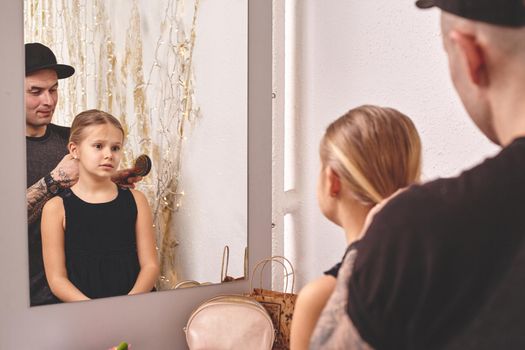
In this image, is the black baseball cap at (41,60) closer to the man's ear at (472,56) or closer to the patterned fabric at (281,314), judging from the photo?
the patterned fabric at (281,314)

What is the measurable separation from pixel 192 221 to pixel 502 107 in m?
1.85

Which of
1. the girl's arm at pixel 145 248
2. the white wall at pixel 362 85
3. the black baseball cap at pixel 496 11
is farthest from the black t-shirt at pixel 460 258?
the girl's arm at pixel 145 248

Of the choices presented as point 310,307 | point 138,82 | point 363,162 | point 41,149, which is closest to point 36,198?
point 41,149

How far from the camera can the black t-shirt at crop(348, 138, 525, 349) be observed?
2.09 feet

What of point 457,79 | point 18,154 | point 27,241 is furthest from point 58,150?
point 457,79

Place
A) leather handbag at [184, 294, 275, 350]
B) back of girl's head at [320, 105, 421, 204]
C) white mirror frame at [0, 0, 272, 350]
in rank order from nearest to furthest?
back of girl's head at [320, 105, 421, 204], white mirror frame at [0, 0, 272, 350], leather handbag at [184, 294, 275, 350]

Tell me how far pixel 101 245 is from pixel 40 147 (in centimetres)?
42

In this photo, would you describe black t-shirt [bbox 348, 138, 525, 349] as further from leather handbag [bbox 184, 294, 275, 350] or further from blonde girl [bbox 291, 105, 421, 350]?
leather handbag [bbox 184, 294, 275, 350]

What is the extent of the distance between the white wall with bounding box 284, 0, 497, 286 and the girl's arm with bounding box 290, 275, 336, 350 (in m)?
1.03

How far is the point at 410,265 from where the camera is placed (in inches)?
25.5

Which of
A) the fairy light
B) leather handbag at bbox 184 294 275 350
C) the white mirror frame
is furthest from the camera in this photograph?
leather handbag at bbox 184 294 275 350

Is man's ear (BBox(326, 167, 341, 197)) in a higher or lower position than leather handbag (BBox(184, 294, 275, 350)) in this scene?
higher

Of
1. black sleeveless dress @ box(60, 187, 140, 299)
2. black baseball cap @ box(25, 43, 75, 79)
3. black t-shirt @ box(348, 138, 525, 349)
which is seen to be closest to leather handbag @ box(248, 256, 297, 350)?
black sleeveless dress @ box(60, 187, 140, 299)

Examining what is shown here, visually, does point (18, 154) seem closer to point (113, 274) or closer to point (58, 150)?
point (58, 150)
